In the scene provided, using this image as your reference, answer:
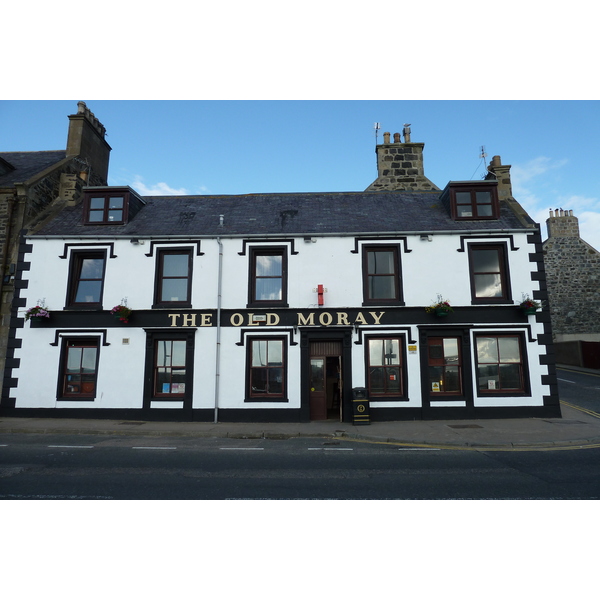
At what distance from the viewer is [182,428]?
12.6m

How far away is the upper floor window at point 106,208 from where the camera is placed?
1598 cm

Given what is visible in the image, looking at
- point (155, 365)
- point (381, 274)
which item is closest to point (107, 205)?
point (155, 365)

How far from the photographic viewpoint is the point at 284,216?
16.2 metres

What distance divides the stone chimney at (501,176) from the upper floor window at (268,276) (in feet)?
31.8

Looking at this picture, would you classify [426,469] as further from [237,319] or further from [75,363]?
[75,363]

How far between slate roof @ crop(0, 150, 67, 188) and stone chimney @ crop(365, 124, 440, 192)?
53.8ft

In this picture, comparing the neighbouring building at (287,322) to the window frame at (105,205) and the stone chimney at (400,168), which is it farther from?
the stone chimney at (400,168)

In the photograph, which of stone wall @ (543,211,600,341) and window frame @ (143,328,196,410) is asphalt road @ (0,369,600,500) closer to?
window frame @ (143,328,196,410)

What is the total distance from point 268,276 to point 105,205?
758 centimetres

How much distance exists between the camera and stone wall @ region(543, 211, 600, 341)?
32469 mm

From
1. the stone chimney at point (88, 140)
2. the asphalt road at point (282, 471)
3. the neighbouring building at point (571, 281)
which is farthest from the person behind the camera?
the neighbouring building at point (571, 281)

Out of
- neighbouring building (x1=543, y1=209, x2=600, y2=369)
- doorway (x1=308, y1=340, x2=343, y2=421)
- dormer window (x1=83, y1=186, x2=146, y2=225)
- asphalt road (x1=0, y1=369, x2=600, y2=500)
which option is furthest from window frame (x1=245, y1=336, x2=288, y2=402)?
neighbouring building (x1=543, y1=209, x2=600, y2=369)

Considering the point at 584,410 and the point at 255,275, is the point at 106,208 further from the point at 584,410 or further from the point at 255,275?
the point at 584,410

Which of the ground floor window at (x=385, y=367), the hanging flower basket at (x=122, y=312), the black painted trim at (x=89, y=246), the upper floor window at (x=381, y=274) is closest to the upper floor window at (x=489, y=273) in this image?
the upper floor window at (x=381, y=274)
